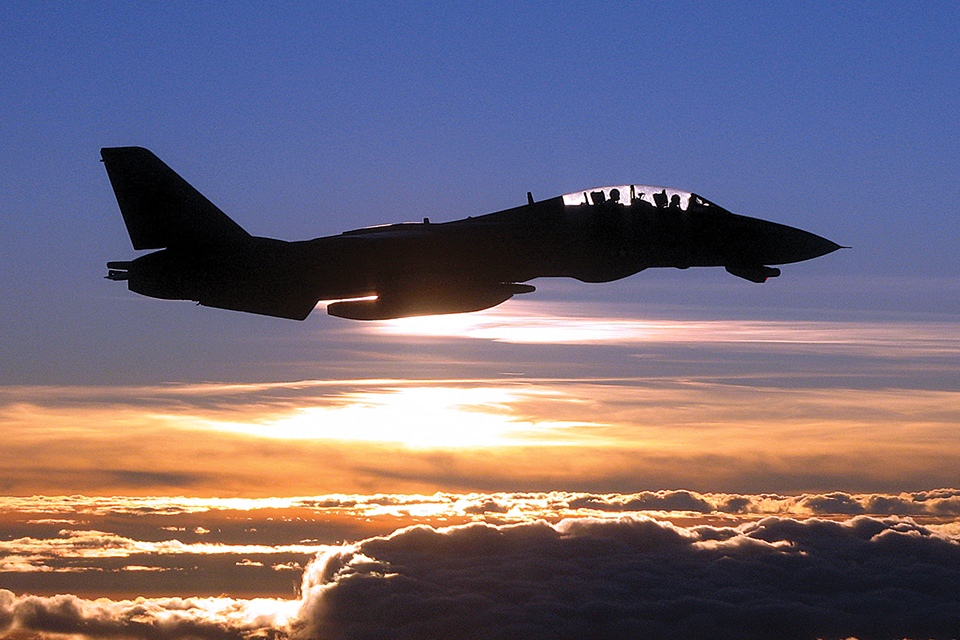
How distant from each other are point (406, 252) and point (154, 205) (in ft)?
27.4

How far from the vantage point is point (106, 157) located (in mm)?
27125

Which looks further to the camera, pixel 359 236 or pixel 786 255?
pixel 786 255

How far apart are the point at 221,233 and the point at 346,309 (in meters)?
5.24

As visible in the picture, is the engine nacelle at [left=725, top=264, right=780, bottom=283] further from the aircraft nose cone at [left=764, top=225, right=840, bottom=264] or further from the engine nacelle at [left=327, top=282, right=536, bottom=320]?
the engine nacelle at [left=327, top=282, right=536, bottom=320]

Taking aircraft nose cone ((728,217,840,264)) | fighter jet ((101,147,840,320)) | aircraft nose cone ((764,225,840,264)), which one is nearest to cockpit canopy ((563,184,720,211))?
fighter jet ((101,147,840,320))

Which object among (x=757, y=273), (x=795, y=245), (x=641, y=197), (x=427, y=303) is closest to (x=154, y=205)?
(x=427, y=303)

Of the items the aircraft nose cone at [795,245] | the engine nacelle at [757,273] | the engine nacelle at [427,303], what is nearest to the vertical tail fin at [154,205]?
the engine nacelle at [427,303]

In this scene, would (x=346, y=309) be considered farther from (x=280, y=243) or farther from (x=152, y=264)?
(x=152, y=264)

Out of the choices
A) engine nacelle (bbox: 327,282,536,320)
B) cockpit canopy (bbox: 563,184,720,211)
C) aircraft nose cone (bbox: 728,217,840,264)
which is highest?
cockpit canopy (bbox: 563,184,720,211)

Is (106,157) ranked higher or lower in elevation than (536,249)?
higher

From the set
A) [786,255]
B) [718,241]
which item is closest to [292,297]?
[718,241]

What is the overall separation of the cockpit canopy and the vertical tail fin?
37.6ft

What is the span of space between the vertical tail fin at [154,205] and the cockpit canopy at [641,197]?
37.6 feet

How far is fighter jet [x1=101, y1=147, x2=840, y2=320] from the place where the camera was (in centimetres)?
2591
